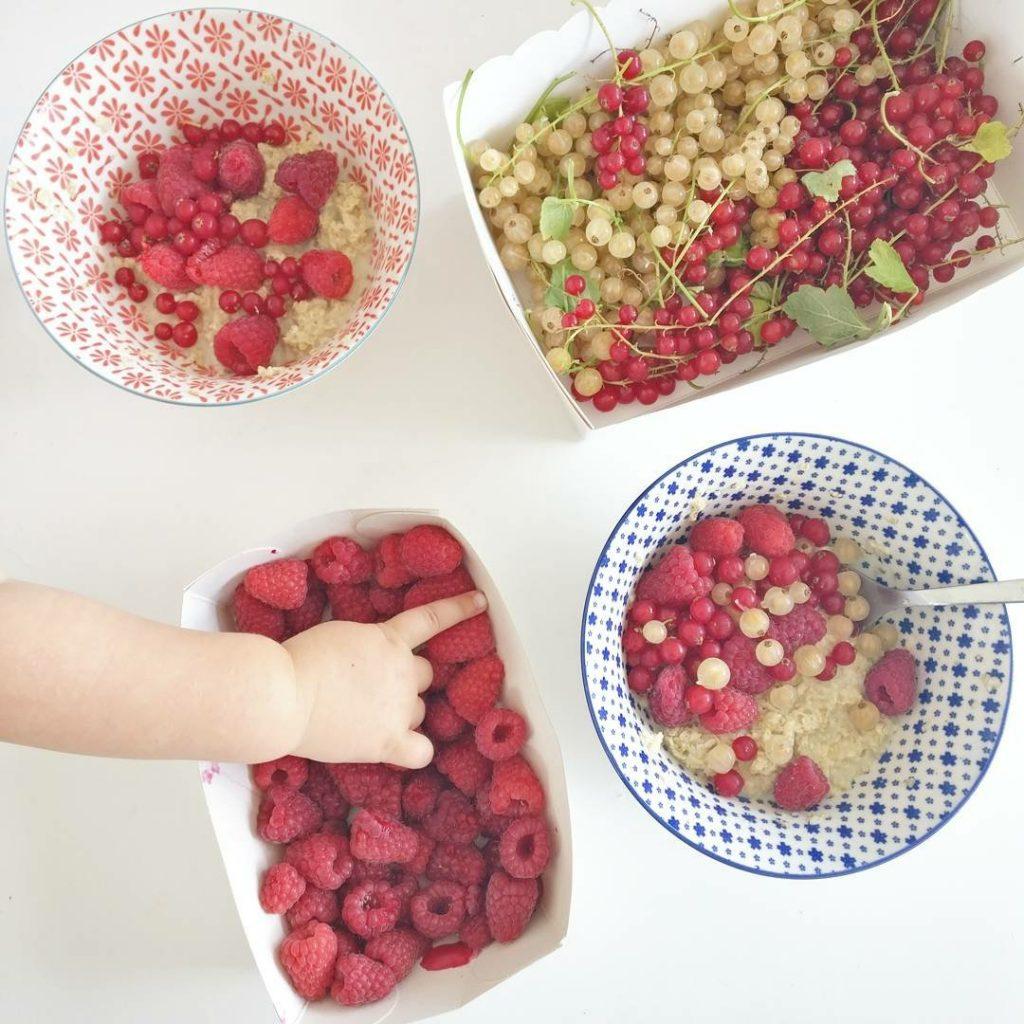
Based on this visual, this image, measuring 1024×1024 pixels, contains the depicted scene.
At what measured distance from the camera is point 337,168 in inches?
31.4

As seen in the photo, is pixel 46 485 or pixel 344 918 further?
pixel 46 485

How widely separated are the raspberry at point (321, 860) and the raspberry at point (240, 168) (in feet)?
1.83

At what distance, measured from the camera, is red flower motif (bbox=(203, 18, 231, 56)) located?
751mm

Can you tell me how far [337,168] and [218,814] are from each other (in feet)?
1.81

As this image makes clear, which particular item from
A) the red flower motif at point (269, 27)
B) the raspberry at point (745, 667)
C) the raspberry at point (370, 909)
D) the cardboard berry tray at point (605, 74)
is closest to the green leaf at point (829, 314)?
the cardboard berry tray at point (605, 74)

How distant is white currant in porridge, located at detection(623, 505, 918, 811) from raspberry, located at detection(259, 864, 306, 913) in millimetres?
316

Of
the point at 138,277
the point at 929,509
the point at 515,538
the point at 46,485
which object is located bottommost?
the point at 929,509

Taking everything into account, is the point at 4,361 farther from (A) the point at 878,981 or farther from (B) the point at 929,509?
(A) the point at 878,981

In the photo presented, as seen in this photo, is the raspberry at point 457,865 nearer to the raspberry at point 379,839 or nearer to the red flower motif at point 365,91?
the raspberry at point 379,839

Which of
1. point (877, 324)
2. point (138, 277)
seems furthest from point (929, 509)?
point (138, 277)

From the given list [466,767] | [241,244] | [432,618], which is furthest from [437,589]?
[241,244]

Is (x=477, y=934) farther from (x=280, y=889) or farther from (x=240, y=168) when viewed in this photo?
(x=240, y=168)

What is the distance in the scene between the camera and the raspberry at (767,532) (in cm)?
76

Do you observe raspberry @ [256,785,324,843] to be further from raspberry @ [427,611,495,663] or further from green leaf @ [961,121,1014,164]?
green leaf @ [961,121,1014,164]
